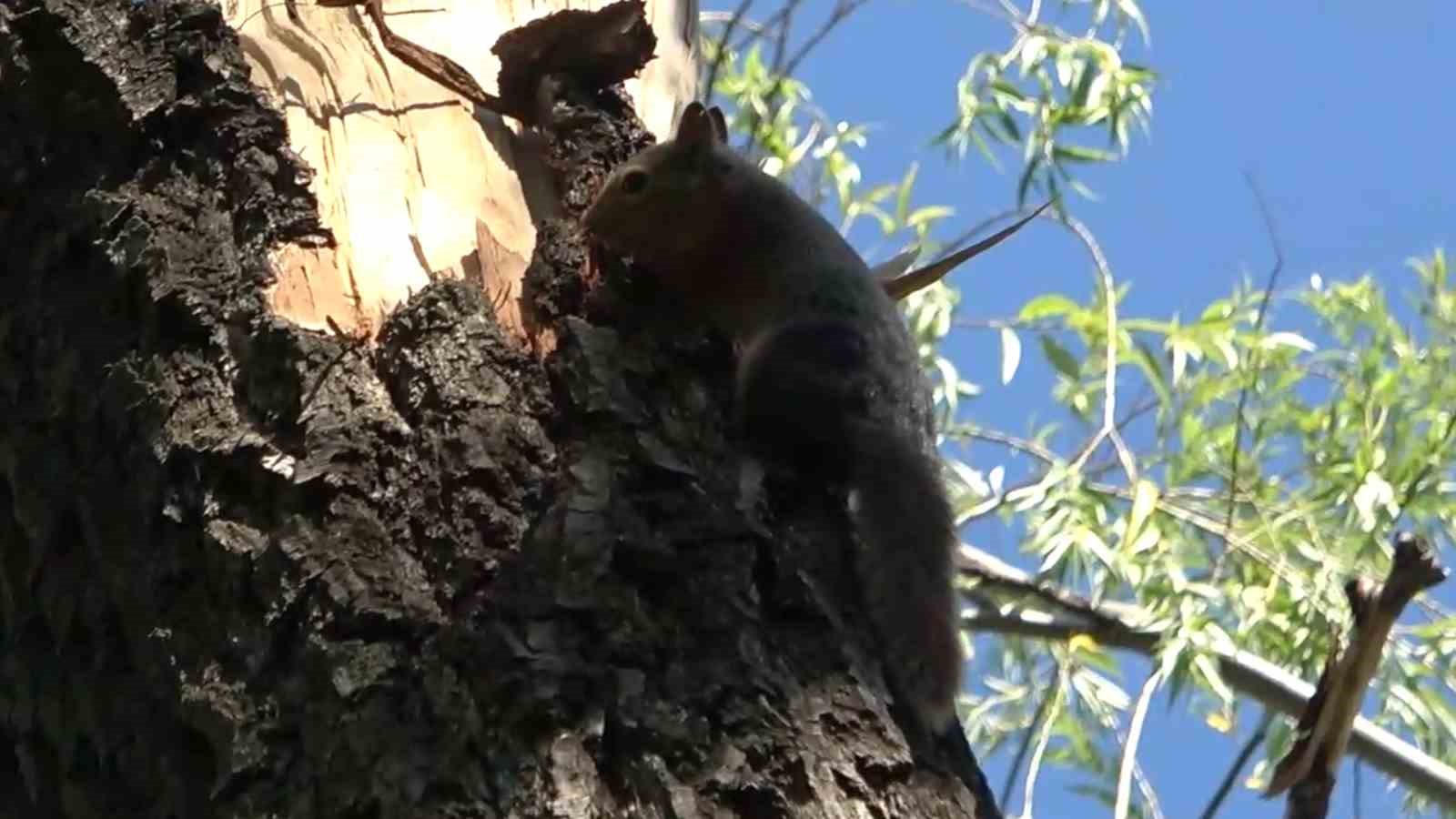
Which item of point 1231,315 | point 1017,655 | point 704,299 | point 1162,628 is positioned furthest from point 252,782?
point 1017,655

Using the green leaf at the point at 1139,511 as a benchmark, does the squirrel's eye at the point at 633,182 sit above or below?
below

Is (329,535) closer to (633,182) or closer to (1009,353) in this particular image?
(633,182)

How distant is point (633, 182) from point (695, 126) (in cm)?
31

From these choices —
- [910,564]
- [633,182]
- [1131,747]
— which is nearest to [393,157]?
[633,182]

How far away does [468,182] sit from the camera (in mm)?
1777

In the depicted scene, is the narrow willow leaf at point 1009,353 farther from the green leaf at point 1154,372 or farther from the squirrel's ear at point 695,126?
the squirrel's ear at point 695,126

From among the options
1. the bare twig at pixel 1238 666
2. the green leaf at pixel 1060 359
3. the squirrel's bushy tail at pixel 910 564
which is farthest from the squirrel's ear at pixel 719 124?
the green leaf at pixel 1060 359

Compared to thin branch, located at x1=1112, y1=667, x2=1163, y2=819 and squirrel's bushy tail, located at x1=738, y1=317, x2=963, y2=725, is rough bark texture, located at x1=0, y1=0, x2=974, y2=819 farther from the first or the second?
thin branch, located at x1=1112, y1=667, x2=1163, y2=819

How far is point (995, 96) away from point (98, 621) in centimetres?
314

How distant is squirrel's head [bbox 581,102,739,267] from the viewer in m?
1.85

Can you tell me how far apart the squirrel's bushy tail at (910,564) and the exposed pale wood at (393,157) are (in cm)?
41

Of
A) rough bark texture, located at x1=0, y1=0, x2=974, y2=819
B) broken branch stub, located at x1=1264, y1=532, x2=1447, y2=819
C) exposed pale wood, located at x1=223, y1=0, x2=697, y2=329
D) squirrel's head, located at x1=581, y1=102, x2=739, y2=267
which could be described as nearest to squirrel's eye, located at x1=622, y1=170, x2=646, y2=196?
squirrel's head, located at x1=581, y1=102, x2=739, y2=267

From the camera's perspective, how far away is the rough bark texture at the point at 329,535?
4.19 feet

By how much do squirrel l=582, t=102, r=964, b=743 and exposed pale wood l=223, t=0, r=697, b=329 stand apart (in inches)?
4.5
